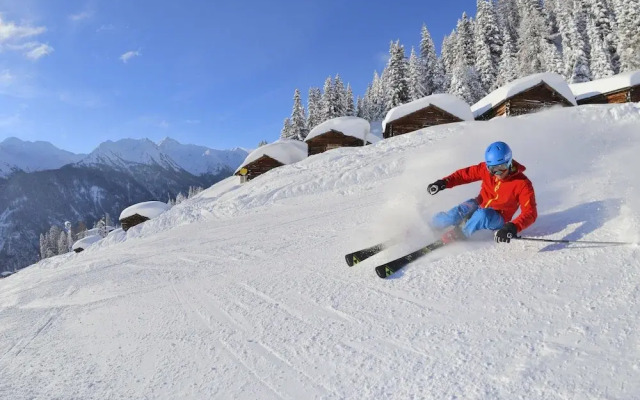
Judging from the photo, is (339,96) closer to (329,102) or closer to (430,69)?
(329,102)

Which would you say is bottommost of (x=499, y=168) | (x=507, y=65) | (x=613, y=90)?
(x=499, y=168)

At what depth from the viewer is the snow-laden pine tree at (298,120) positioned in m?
57.1

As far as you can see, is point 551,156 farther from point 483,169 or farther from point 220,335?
point 220,335

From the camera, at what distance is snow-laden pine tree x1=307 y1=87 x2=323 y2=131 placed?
6250 centimetres

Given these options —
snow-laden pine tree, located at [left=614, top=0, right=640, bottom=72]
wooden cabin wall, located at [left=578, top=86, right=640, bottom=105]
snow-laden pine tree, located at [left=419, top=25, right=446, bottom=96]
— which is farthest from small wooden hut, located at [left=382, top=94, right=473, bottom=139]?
snow-laden pine tree, located at [left=419, top=25, right=446, bottom=96]

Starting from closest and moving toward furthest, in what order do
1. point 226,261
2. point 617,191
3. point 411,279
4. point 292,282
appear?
point 411,279 < point 292,282 < point 617,191 < point 226,261

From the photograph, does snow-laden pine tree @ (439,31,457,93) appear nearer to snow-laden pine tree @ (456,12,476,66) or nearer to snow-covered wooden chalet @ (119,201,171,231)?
snow-laden pine tree @ (456,12,476,66)

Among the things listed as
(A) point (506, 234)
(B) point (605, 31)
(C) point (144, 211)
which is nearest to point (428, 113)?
(A) point (506, 234)

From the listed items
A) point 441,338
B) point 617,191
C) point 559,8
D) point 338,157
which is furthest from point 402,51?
point 441,338

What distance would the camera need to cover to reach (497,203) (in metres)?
4.94

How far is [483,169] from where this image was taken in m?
5.35

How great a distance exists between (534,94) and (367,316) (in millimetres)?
30093

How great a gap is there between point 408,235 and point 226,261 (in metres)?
3.37

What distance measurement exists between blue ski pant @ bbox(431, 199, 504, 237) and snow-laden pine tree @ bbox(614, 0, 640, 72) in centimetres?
4937
